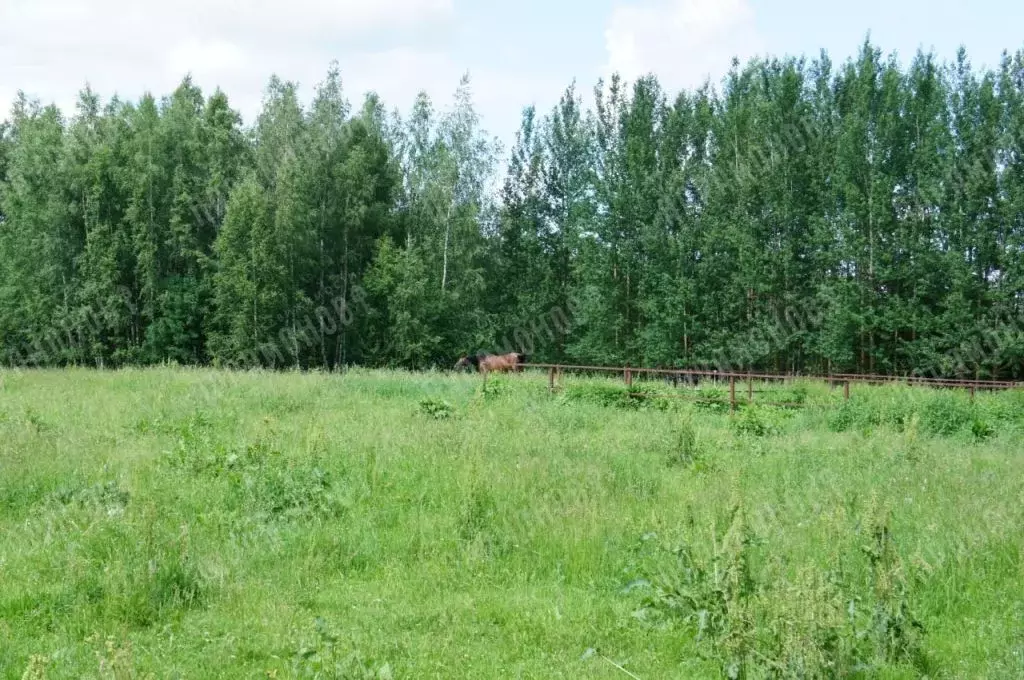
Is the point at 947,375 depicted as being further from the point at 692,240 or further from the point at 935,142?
the point at 692,240

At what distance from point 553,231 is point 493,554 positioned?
3322 centimetres

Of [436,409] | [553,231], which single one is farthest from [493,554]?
[553,231]

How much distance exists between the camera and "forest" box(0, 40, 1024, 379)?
94.1ft

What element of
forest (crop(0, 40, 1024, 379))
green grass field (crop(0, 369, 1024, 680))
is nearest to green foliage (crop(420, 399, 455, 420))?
green grass field (crop(0, 369, 1024, 680))

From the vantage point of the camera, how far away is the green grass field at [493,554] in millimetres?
4621

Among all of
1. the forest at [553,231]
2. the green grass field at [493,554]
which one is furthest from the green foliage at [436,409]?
the forest at [553,231]

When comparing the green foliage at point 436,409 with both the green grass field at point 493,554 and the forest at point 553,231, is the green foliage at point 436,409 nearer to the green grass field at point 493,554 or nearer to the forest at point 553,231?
the green grass field at point 493,554

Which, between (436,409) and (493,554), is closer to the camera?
(493,554)

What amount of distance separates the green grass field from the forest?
19.1m

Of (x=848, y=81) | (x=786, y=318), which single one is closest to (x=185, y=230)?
(x=786, y=318)

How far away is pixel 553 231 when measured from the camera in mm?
38938

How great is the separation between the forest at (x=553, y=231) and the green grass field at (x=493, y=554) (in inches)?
750

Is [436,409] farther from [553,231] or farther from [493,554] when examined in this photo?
[553,231]

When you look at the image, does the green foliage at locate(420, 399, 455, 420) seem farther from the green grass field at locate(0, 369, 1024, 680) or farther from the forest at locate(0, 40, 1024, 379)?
the forest at locate(0, 40, 1024, 379)
